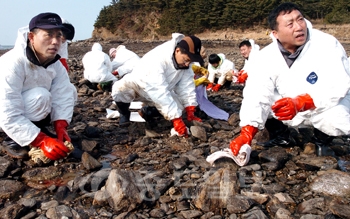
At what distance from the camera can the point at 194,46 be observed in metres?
3.77

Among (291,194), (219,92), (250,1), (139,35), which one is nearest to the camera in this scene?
(291,194)

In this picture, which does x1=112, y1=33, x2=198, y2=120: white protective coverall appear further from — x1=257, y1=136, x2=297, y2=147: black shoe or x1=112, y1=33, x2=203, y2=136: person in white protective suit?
x1=257, y1=136, x2=297, y2=147: black shoe

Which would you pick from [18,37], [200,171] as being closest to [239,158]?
[200,171]

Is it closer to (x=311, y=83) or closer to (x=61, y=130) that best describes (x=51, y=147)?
(x=61, y=130)

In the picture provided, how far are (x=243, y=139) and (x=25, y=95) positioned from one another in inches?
76.6

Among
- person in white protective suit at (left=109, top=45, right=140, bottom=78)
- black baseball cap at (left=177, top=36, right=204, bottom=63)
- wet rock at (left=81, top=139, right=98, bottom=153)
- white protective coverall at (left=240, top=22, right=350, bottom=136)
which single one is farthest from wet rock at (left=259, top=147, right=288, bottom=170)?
person in white protective suit at (left=109, top=45, right=140, bottom=78)

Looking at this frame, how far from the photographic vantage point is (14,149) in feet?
10.0

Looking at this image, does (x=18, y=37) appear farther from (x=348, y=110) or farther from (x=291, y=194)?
(x=348, y=110)

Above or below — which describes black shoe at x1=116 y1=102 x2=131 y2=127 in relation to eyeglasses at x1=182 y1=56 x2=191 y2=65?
below

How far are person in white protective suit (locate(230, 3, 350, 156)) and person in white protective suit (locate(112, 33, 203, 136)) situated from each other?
0.95 m

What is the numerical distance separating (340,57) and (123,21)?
47867mm

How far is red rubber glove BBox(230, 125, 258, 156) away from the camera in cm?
276

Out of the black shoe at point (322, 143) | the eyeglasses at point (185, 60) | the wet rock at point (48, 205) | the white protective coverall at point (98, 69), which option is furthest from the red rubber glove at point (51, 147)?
the white protective coverall at point (98, 69)

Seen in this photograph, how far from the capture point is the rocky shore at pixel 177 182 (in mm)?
2168
